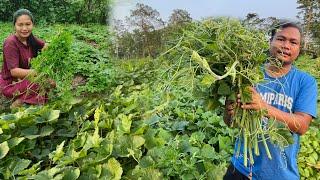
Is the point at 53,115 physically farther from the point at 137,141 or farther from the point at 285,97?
the point at 285,97

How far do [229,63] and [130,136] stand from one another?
113cm

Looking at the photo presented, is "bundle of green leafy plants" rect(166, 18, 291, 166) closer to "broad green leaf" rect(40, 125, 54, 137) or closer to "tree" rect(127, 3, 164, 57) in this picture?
"broad green leaf" rect(40, 125, 54, 137)

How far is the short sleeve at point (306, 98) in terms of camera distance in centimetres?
191

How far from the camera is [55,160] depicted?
100.0 inches

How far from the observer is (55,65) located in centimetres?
323

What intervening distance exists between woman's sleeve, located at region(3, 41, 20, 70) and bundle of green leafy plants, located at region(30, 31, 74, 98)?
0.24 meters

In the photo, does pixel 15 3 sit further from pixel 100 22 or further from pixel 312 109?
pixel 312 109

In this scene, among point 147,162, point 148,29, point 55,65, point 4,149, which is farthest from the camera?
point 148,29

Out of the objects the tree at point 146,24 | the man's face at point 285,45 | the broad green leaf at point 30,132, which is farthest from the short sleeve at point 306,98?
the tree at point 146,24

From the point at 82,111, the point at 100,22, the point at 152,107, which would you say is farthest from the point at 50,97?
the point at 100,22

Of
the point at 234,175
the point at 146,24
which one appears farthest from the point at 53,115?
the point at 146,24

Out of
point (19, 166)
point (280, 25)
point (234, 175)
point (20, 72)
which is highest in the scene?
point (280, 25)

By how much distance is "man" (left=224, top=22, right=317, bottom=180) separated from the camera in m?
1.88

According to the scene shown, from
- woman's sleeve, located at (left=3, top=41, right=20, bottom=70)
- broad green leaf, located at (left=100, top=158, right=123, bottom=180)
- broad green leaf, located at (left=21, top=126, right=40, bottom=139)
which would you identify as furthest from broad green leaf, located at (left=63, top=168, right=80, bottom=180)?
woman's sleeve, located at (left=3, top=41, right=20, bottom=70)
